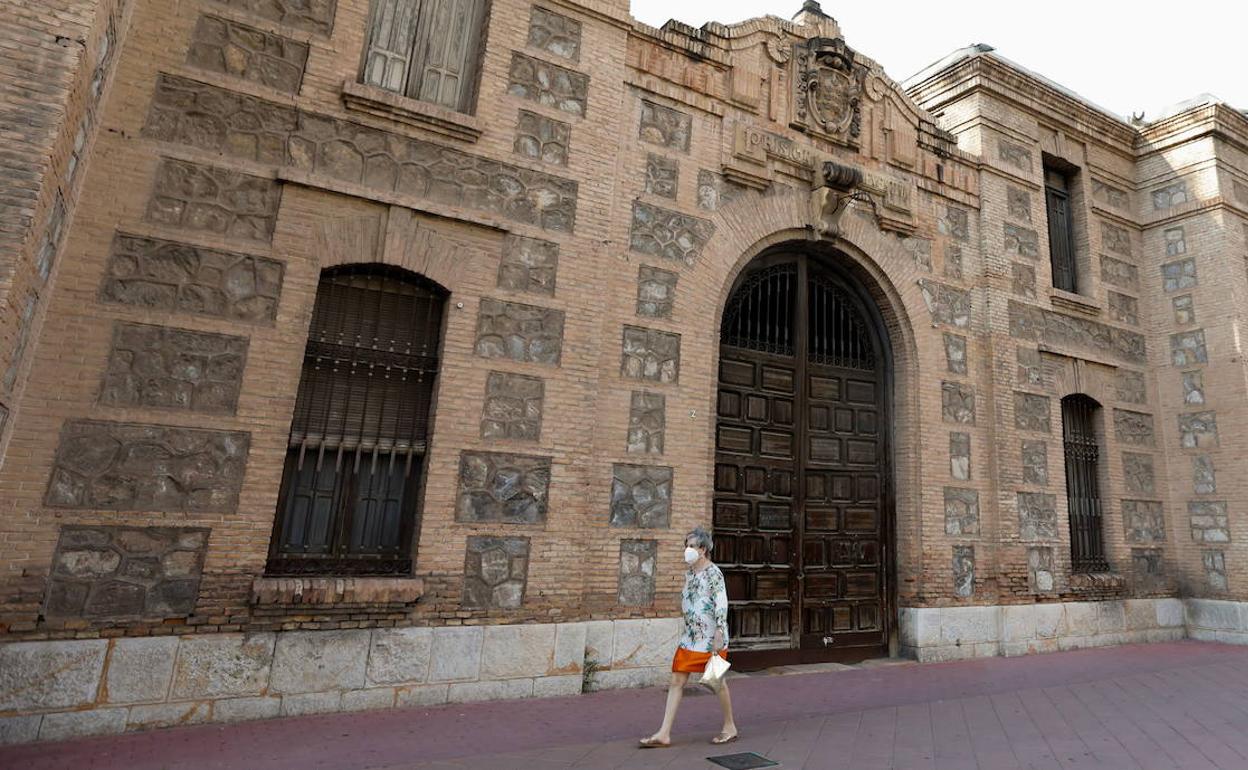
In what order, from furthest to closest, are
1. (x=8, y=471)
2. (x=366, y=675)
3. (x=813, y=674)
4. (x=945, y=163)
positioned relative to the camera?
1. (x=945, y=163)
2. (x=813, y=674)
3. (x=366, y=675)
4. (x=8, y=471)

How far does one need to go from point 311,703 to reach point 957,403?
8.66 meters

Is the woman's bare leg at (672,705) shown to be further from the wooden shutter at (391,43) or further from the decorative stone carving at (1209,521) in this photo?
the decorative stone carving at (1209,521)

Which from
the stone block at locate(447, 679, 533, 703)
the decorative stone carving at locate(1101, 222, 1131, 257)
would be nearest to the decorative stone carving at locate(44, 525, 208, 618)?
the stone block at locate(447, 679, 533, 703)

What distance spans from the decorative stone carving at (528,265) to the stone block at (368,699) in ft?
12.4

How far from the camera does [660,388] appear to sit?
7629 mm

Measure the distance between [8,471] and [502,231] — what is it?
4299mm

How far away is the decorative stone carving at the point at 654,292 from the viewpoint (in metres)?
7.74

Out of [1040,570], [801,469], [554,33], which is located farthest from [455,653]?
[1040,570]

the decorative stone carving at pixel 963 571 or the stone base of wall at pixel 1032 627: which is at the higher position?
the decorative stone carving at pixel 963 571

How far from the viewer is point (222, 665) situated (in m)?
5.25

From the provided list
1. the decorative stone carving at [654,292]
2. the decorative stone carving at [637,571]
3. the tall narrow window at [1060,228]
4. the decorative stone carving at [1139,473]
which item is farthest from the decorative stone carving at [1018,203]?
the decorative stone carving at [637,571]

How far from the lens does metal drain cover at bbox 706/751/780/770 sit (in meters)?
4.45

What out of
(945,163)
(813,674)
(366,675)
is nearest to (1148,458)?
(945,163)

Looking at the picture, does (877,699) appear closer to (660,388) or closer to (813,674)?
(813,674)
